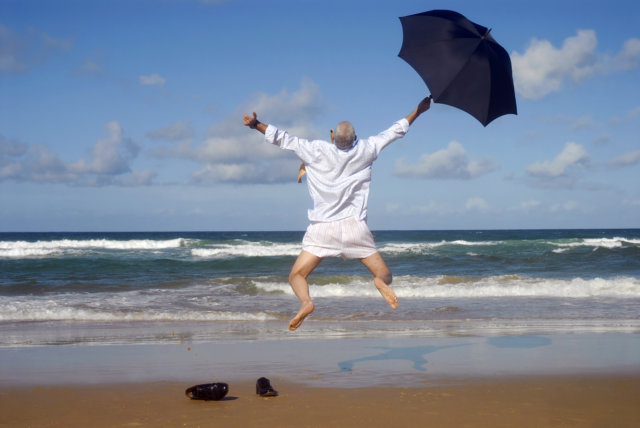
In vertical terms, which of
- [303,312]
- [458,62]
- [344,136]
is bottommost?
[303,312]

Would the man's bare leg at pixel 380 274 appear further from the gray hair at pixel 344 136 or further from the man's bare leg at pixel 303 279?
the gray hair at pixel 344 136

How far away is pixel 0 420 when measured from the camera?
14.0 ft

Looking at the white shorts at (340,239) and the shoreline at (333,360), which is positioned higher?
the white shorts at (340,239)

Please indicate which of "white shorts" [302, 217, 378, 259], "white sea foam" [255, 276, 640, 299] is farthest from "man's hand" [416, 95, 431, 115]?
"white sea foam" [255, 276, 640, 299]

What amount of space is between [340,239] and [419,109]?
1.22m

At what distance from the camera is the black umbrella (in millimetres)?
5078

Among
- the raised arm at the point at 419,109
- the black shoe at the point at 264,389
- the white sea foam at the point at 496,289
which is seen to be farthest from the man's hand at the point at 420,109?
the white sea foam at the point at 496,289

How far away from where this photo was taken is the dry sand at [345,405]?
4109 mm

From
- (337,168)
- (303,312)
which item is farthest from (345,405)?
(337,168)

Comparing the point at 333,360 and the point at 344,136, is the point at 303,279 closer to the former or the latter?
the point at 344,136

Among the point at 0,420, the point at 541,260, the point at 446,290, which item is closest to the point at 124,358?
the point at 0,420

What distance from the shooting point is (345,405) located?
14.7 ft

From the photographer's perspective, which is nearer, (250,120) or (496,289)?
(250,120)

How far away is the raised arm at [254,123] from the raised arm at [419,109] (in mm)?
1164
